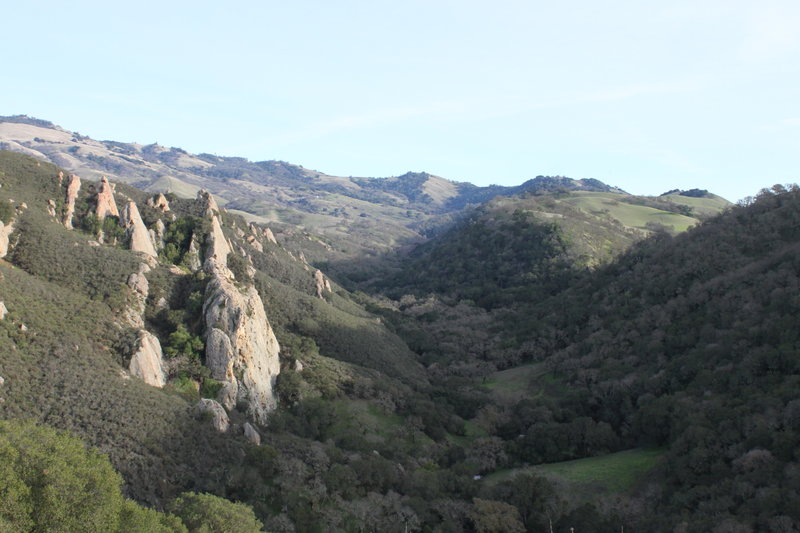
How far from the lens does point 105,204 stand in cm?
7262

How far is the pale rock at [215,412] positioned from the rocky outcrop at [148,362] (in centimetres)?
536

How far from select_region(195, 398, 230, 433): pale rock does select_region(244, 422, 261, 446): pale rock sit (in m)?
1.70

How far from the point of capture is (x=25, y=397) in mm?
37500

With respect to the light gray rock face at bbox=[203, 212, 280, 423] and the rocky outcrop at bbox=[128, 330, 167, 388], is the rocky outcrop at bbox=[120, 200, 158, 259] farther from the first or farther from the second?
the rocky outcrop at bbox=[128, 330, 167, 388]

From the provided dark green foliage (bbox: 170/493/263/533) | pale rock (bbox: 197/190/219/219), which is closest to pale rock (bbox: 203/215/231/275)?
pale rock (bbox: 197/190/219/219)

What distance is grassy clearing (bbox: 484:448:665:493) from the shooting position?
49.2 metres

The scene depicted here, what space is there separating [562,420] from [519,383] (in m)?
17.3

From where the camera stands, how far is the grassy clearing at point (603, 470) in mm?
49219

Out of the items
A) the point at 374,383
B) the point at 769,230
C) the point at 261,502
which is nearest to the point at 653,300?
the point at 769,230

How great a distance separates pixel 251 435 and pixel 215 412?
3775mm

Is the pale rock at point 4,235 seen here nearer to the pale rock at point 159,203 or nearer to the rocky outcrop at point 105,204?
the rocky outcrop at point 105,204

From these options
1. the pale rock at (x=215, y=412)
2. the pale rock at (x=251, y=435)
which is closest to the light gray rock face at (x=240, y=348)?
the pale rock at (x=215, y=412)

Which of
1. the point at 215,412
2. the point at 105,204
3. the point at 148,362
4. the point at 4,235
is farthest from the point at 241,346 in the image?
the point at 105,204

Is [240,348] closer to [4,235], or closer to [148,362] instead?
[148,362]
